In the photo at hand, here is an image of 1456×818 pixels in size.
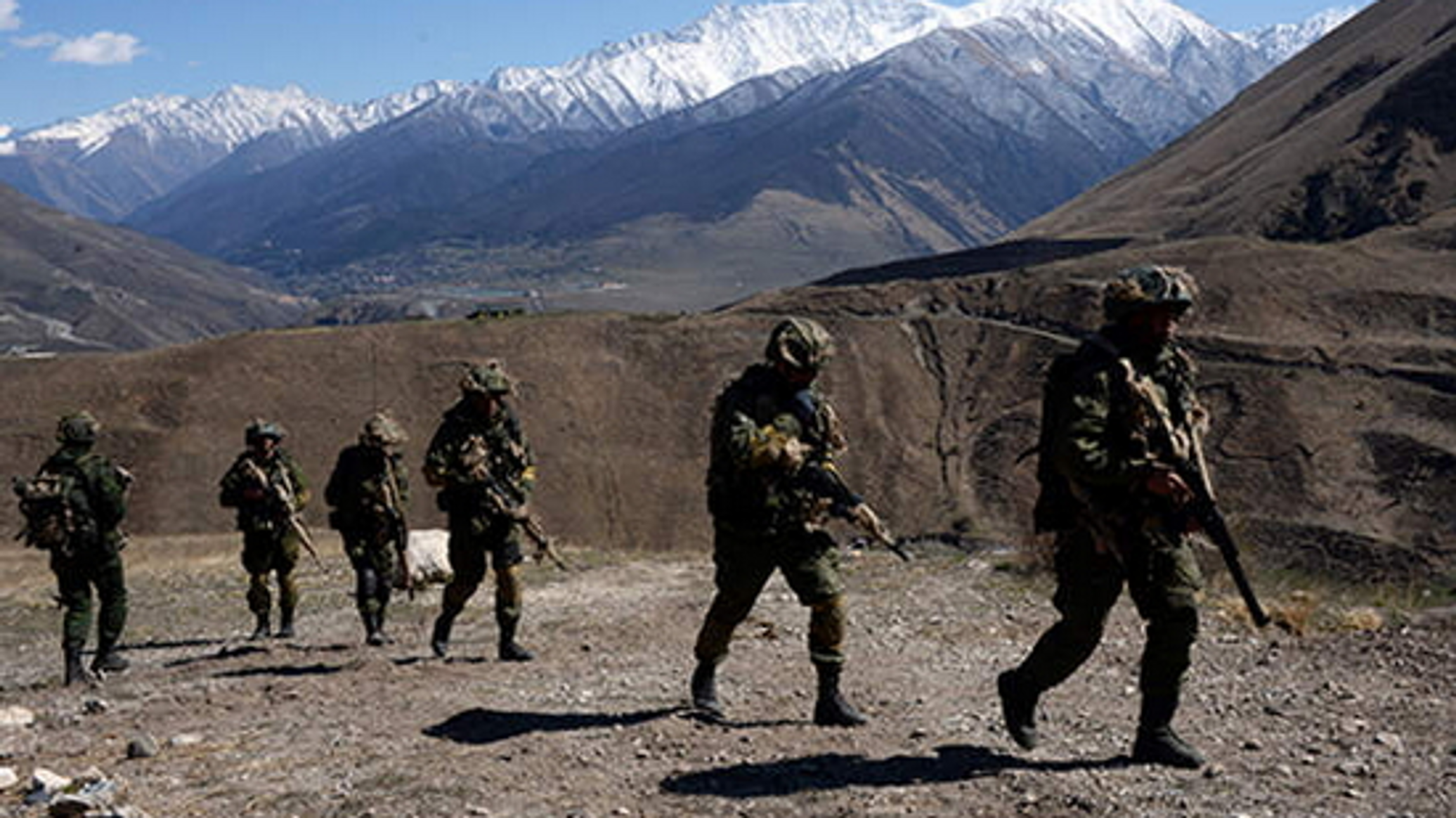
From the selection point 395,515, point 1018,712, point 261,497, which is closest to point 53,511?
point 261,497

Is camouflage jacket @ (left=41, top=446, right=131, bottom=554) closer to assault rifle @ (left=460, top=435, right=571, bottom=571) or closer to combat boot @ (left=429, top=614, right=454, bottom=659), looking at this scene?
combat boot @ (left=429, top=614, right=454, bottom=659)

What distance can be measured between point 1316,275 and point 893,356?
606 inches

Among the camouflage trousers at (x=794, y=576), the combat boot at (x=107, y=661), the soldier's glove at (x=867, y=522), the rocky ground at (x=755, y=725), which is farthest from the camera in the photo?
the combat boot at (x=107, y=661)

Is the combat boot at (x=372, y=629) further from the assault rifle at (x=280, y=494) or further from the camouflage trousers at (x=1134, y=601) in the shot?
the camouflage trousers at (x=1134, y=601)

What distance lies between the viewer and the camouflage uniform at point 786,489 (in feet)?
22.8

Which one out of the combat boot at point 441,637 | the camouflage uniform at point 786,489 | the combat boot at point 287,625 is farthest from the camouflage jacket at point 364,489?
the camouflage uniform at point 786,489

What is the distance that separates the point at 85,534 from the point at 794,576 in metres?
6.34

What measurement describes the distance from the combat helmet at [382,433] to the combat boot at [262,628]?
2.54 metres

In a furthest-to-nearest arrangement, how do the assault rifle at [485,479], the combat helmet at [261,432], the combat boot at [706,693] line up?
the combat helmet at [261,432]
the assault rifle at [485,479]
the combat boot at [706,693]

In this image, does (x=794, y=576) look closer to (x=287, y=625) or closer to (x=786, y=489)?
(x=786, y=489)

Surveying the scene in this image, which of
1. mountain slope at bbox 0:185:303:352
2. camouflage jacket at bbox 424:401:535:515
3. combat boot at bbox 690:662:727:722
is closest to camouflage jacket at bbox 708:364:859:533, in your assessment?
combat boot at bbox 690:662:727:722

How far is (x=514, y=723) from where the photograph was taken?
7777 mm

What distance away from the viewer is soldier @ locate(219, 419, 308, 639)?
12312 mm

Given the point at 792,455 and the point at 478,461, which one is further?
the point at 478,461
